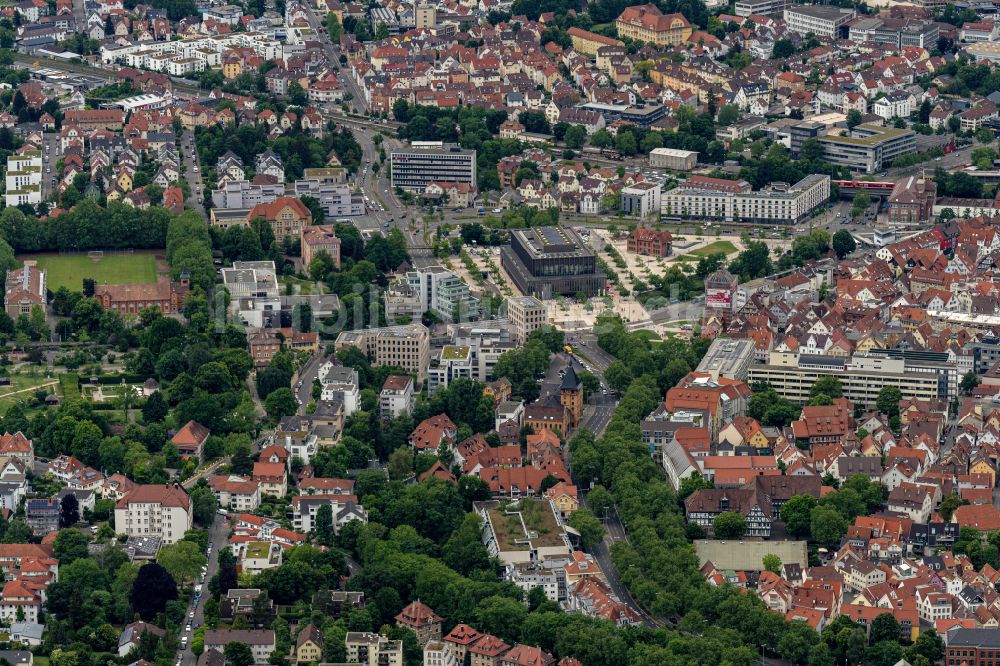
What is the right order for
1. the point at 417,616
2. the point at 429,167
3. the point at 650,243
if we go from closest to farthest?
the point at 417,616 < the point at 650,243 < the point at 429,167

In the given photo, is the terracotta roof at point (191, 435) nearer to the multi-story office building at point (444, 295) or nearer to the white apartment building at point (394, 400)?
the white apartment building at point (394, 400)

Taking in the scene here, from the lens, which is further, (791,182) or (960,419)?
(791,182)

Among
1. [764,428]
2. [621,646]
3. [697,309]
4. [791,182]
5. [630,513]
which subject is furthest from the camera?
[791,182]

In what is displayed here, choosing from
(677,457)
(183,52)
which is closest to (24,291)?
(677,457)

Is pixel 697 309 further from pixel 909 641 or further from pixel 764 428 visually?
pixel 909 641

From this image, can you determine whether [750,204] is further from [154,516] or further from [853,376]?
[154,516]

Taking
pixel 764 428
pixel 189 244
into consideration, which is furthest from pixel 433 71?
pixel 764 428
